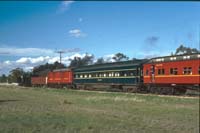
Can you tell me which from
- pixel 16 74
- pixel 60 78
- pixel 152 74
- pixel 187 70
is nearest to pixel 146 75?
pixel 152 74

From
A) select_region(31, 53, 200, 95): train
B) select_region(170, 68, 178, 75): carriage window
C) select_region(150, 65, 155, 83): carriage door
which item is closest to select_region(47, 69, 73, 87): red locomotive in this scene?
select_region(31, 53, 200, 95): train

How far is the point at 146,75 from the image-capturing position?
39000mm

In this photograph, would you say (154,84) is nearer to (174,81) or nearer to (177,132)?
(174,81)

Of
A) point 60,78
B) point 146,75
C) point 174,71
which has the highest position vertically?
point 174,71

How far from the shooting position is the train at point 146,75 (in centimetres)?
3288

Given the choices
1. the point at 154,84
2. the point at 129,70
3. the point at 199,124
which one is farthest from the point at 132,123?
the point at 129,70

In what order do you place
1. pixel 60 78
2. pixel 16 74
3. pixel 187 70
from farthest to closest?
1. pixel 16 74
2. pixel 60 78
3. pixel 187 70

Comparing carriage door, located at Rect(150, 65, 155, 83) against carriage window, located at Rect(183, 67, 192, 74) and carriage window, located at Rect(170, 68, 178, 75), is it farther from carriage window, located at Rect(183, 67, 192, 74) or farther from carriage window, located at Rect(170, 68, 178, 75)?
carriage window, located at Rect(183, 67, 192, 74)

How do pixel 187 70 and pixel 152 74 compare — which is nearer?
pixel 187 70

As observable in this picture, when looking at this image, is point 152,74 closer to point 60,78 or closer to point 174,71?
point 174,71

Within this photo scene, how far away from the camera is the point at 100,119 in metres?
14.4

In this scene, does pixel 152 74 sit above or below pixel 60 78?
above

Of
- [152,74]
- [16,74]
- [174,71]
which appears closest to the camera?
[174,71]

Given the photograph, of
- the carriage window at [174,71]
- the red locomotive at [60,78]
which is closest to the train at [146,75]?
the carriage window at [174,71]
